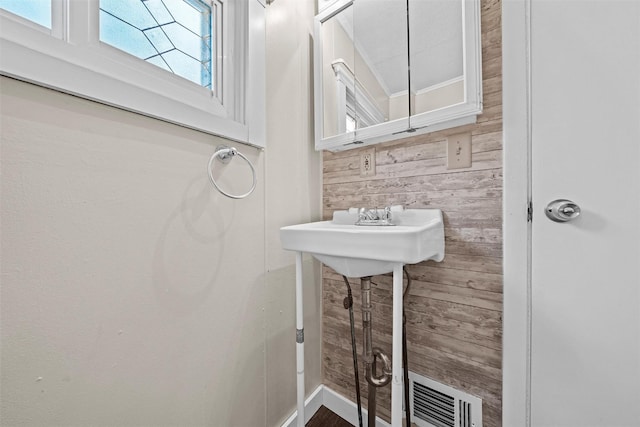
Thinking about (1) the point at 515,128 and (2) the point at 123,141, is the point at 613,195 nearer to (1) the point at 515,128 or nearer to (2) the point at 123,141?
(1) the point at 515,128

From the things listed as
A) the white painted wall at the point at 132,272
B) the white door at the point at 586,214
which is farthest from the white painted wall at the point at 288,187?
the white door at the point at 586,214

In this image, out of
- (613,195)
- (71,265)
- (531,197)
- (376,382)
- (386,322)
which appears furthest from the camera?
(386,322)

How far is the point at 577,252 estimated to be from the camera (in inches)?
29.6

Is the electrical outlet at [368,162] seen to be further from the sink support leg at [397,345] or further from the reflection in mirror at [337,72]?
the sink support leg at [397,345]

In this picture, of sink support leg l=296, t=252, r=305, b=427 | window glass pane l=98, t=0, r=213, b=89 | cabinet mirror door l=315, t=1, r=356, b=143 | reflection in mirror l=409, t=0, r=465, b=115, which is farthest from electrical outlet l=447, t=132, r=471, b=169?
window glass pane l=98, t=0, r=213, b=89

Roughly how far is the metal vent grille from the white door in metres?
0.19

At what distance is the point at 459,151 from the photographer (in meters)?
0.92

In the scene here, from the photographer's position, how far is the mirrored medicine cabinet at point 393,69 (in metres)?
0.89

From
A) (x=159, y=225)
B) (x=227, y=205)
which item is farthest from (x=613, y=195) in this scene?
(x=159, y=225)

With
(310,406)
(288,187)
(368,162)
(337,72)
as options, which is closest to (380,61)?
(337,72)

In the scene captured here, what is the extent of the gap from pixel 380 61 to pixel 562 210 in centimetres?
88

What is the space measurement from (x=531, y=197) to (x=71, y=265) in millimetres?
1284

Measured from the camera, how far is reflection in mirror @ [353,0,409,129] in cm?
104

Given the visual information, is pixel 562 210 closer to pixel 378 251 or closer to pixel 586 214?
pixel 586 214
